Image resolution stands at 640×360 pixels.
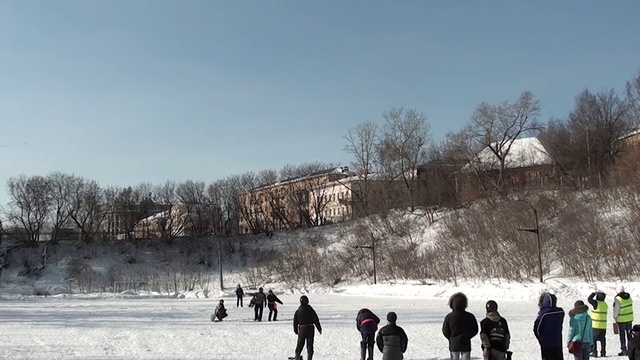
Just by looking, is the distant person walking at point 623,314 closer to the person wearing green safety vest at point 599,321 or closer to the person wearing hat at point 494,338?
the person wearing green safety vest at point 599,321

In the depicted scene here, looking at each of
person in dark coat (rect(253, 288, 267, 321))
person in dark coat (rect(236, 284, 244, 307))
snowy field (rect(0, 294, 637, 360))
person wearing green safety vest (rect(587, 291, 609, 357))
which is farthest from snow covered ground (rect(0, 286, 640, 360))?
person in dark coat (rect(236, 284, 244, 307))

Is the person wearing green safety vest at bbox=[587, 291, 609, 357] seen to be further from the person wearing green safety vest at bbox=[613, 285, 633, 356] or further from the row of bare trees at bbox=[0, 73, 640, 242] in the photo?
the row of bare trees at bbox=[0, 73, 640, 242]

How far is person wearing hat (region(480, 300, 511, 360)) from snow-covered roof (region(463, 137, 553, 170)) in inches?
2724

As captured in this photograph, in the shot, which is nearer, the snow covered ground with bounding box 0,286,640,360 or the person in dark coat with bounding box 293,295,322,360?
the person in dark coat with bounding box 293,295,322,360

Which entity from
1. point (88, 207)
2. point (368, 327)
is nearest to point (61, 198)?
point (88, 207)

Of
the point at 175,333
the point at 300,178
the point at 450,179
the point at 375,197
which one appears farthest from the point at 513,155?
the point at 175,333

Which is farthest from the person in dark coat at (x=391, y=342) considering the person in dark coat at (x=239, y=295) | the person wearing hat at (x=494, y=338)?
the person in dark coat at (x=239, y=295)

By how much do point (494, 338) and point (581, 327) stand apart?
9.97 feet

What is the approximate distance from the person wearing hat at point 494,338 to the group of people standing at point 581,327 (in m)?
1.01

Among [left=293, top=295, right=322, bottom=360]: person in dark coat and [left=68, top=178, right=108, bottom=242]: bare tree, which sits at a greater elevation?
[left=68, top=178, right=108, bottom=242]: bare tree

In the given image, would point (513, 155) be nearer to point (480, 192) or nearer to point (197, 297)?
point (480, 192)

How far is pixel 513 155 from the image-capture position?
87.1 m

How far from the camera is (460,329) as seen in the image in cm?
955

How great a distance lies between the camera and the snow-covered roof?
254ft
